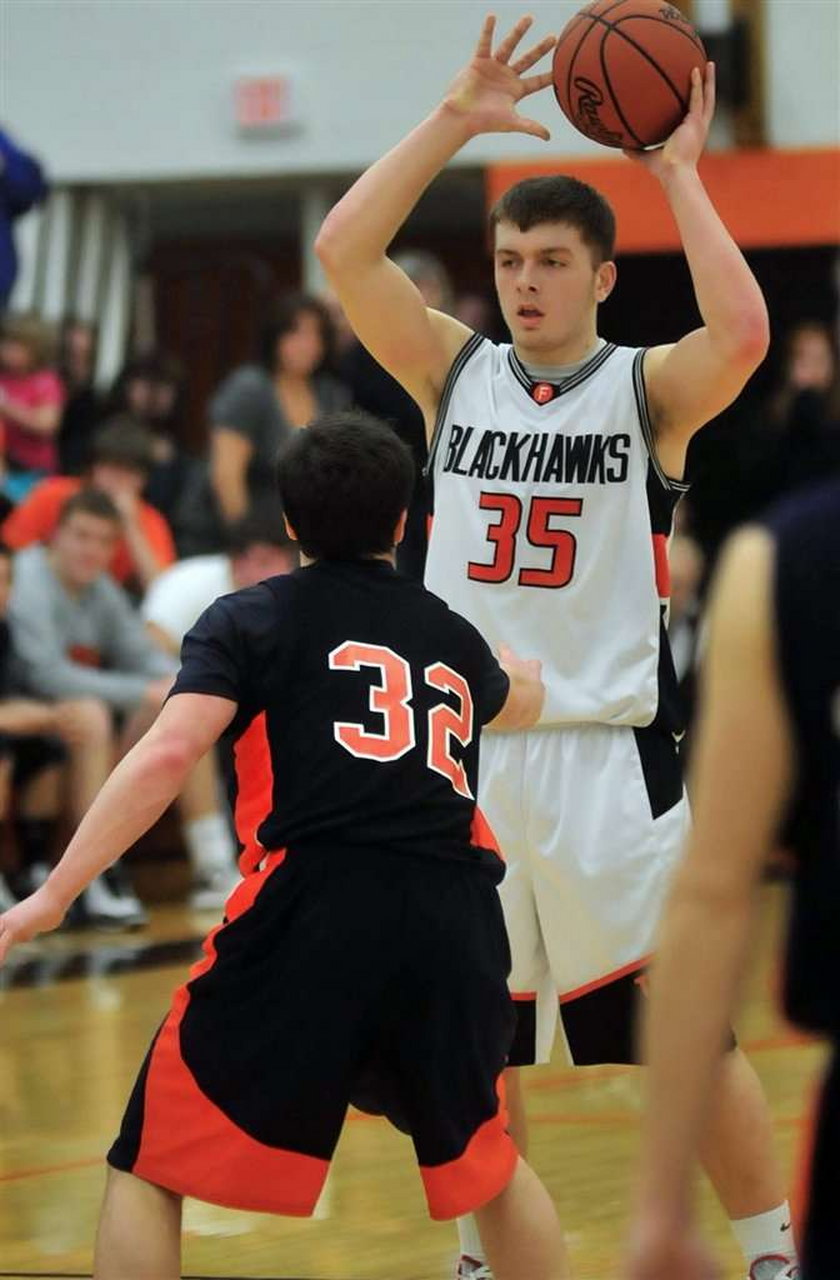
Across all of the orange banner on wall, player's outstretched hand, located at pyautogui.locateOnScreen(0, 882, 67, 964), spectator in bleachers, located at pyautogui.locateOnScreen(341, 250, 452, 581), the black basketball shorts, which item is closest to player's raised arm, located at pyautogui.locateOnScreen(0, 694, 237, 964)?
player's outstretched hand, located at pyautogui.locateOnScreen(0, 882, 67, 964)

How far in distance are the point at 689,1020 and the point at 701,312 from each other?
2094 millimetres

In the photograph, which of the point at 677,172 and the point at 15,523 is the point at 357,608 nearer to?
the point at 677,172

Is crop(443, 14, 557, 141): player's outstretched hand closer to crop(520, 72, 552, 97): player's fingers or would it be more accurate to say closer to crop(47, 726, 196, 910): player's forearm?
→ crop(520, 72, 552, 97): player's fingers

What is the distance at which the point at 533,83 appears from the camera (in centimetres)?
407

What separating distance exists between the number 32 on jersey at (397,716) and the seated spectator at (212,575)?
4.99 metres

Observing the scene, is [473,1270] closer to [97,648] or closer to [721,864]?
[721,864]

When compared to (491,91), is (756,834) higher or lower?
lower

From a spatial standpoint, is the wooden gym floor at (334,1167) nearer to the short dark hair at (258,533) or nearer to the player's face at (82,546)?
the short dark hair at (258,533)

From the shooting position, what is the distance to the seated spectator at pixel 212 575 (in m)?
8.25

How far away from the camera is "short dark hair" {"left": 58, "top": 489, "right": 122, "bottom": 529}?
854 centimetres

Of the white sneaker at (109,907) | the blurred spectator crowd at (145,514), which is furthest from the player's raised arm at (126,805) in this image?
the white sneaker at (109,907)

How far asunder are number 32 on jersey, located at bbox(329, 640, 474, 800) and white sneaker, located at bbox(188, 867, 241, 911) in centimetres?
545

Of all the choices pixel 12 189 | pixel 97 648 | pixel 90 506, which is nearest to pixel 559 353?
pixel 90 506

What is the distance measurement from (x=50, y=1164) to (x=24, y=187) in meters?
5.41
